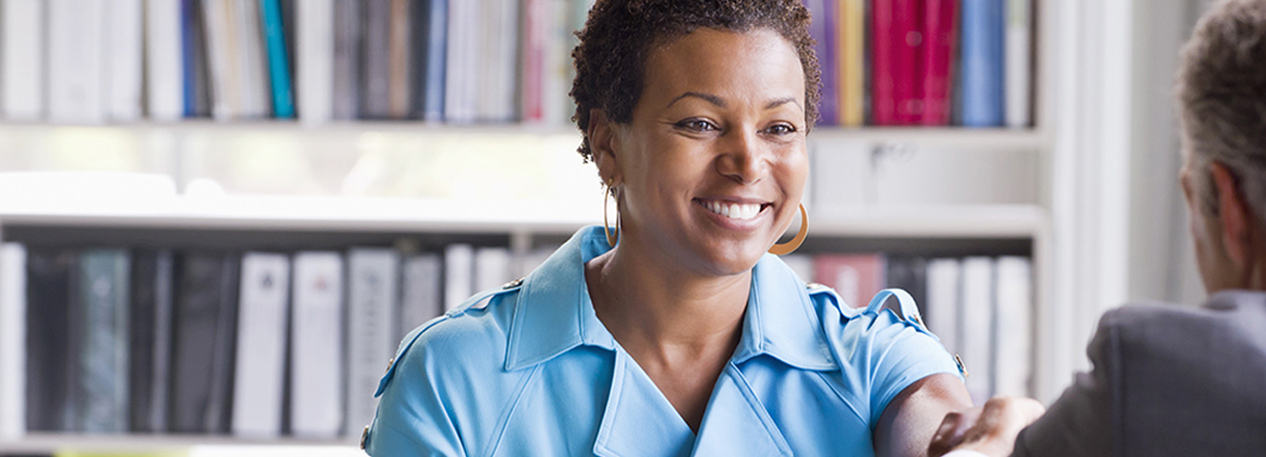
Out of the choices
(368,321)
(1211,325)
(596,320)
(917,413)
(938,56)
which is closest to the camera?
(1211,325)

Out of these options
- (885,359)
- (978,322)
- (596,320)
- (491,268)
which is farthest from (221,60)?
(978,322)

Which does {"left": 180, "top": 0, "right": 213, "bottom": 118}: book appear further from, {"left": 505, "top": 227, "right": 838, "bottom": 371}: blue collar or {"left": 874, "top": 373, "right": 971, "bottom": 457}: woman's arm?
{"left": 874, "top": 373, "right": 971, "bottom": 457}: woman's arm

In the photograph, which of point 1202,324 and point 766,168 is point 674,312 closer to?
point 766,168

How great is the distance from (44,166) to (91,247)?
0.25m

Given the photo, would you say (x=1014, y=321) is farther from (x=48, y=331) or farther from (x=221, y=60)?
(x=48, y=331)

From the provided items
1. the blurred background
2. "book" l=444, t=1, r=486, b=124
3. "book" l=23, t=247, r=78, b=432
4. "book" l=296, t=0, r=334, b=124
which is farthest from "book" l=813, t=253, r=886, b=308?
"book" l=23, t=247, r=78, b=432

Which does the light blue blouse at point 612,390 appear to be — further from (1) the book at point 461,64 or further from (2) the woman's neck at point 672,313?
(1) the book at point 461,64

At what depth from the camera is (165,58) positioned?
206 cm

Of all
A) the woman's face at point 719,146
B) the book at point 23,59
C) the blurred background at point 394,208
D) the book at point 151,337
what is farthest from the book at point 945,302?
the book at point 23,59

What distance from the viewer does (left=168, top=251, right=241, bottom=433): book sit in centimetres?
212

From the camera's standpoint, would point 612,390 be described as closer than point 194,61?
Yes

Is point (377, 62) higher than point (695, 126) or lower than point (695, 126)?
higher

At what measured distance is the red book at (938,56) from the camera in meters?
2.01

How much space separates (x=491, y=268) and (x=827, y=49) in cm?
79
